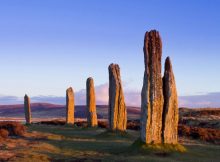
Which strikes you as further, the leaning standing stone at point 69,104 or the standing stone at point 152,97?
the leaning standing stone at point 69,104

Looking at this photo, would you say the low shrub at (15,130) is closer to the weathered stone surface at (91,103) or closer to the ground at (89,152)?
the ground at (89,152)

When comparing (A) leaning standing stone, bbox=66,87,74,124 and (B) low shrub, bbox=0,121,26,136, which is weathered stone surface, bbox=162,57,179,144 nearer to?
(B) low shrub, bbox=0,121,26,136

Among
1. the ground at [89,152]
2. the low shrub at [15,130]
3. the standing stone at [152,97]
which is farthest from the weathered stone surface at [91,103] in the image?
the standing stone at [152,97]

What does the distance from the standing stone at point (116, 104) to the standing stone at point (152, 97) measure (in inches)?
330

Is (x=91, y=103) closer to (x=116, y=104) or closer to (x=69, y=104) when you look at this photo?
(x=69, y=104)

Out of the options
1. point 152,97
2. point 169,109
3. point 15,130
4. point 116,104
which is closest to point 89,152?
point 152,97

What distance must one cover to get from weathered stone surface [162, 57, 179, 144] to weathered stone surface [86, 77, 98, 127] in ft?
58.4

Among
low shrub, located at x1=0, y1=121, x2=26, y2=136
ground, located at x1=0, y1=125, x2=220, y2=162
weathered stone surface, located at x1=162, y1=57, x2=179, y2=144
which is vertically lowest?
ground, located at x1=0, y1=125, x2=220, y2=162

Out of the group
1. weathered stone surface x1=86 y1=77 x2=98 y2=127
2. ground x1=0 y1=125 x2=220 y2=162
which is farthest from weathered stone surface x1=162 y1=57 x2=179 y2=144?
weathered stone surface x1=86 y1=77 x2=98 y2=127

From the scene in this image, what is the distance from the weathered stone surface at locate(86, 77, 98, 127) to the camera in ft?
140

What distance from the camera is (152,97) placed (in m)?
24.8

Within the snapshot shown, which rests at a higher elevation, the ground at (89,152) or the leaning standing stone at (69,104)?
the leaning standing stone at (69,104)

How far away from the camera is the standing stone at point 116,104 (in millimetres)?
33469

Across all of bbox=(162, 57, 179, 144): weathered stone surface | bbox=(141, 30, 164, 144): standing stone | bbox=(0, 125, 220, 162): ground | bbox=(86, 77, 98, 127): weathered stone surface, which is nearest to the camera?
bbox=(0, 125, 220, 162): ground
